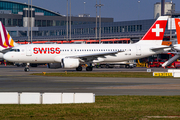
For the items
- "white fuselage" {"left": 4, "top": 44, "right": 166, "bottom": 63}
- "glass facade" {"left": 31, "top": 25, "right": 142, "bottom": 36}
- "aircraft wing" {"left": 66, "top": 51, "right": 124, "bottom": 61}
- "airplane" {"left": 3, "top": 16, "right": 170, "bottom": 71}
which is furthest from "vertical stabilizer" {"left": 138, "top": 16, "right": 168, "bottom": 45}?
"glass facade" {"left": 31, "top": 25, "right": 142, "bottom": 36}

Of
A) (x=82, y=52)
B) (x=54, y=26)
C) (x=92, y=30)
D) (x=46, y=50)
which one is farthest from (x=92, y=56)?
(x=54, y=26)

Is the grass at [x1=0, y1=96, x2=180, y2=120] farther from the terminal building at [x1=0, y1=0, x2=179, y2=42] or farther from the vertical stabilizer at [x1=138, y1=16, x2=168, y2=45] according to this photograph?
the terminal building at [x1=0, y1=0, x2=179, y2=42]

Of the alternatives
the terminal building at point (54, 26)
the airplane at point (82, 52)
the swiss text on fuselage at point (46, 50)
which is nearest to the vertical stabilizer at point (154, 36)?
the airplane at point (82, 52)

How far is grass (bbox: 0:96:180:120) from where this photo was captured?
1433 cm

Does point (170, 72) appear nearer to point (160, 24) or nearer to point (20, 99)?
point (160, 24)

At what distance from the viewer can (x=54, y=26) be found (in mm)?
151000

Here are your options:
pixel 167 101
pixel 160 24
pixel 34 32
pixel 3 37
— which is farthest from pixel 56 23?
pixel 167 101

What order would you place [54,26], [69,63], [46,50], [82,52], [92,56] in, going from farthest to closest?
[54,26] < [82,52] < [46,50] < [92,56] < [69,63]

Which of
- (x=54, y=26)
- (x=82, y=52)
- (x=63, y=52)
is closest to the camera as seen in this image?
(x=63, y=52)

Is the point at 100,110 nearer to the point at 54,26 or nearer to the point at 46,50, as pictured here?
the point at 46,50

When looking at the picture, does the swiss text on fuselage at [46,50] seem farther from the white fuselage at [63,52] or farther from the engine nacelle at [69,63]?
the engine nacelle at [69,63]

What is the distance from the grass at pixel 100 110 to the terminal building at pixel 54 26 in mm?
75034

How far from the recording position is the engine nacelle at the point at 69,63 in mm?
49312

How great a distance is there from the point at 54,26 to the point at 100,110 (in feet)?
452
